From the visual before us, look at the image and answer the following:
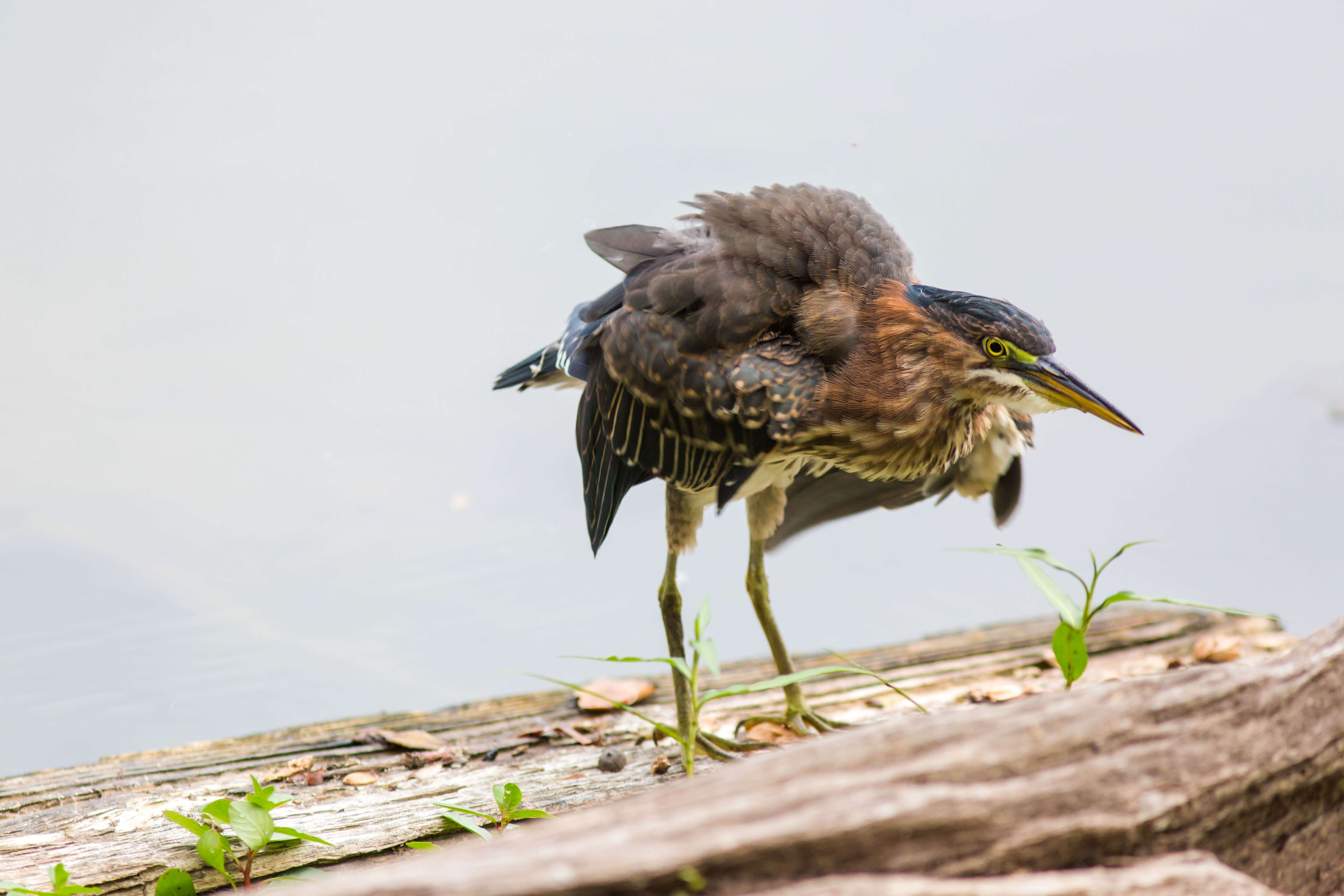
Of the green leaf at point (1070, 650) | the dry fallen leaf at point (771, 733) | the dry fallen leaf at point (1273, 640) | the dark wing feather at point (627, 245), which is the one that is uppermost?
the dark wing feather at point (627, 245)

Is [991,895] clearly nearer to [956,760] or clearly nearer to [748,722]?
[956,760]

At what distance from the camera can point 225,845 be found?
146 centimetres

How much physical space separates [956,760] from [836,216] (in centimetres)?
130

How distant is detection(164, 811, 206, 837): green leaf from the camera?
4.47 feet

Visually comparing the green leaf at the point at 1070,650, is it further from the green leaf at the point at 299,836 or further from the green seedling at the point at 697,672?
the green leaf at the point at 299,836

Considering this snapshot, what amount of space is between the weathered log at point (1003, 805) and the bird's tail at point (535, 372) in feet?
4.86

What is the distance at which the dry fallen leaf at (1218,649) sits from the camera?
2576 mm

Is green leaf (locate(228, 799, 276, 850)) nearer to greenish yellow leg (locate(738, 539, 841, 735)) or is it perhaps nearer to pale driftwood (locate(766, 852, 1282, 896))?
pale driftwood (locate(766, 852, 1282, 896))

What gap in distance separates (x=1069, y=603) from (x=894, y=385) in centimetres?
64

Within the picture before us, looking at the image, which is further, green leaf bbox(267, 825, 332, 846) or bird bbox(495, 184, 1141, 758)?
bird bbox(495, 184, 1141, 758)

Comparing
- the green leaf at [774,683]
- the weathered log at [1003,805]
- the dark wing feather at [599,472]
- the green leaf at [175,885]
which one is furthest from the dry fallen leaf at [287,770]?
the weathered log at [1003,805]

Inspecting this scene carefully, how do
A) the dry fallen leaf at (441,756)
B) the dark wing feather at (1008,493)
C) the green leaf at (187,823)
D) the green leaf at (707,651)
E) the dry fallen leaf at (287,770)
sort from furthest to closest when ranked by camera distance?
1. the dark wing feather at (1008,493)
2. the dry fallen leaf at (441,756)
3. the dry fallen leaf at (287,770)
4. the green leaf at (187,823)
5. the green leaf at (707,651)

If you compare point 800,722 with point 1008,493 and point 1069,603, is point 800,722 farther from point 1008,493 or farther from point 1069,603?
point 1069,603

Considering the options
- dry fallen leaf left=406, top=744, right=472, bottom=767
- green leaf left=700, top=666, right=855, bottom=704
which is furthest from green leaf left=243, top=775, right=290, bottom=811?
green leaf left=700, top=666, right=855, bottom=704
